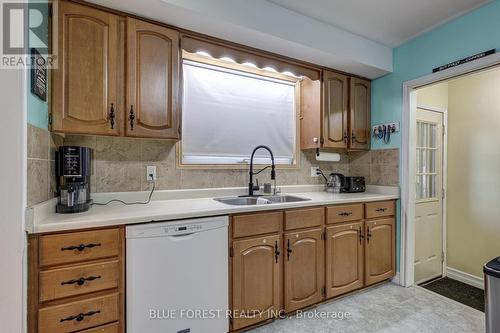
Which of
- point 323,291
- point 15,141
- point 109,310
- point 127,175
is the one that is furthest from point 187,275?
point 323,291

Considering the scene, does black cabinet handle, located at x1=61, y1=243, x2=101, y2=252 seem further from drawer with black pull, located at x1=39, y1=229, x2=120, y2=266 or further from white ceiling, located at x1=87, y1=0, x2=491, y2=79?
white ceiling, located at x1=87, y1=0, x2=491, y2=79

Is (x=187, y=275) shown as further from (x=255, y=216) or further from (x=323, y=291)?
(x=323, y=291)

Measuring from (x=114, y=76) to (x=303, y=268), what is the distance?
195 centimetres

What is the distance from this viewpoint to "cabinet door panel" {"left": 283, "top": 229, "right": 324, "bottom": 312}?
1921 mm

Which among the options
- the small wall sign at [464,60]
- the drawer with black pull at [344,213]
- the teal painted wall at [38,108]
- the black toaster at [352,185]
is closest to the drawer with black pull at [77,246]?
the teal painted wall at [38,108]

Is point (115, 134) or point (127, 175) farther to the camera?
point (127, 175)

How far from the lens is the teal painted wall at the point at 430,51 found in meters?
1.98

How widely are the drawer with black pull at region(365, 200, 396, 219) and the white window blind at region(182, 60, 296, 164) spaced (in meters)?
0.90

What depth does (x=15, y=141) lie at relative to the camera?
1.11 meters

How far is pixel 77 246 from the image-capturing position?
1.26m

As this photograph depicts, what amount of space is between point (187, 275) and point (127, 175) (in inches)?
36.3

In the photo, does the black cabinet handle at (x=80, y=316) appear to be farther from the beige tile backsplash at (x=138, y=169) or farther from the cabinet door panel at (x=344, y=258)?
the cabinet door panel at (x=344, y=258)

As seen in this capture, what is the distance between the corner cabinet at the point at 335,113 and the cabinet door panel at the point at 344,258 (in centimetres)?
89

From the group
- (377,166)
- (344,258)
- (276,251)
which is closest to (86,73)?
(276,251)
